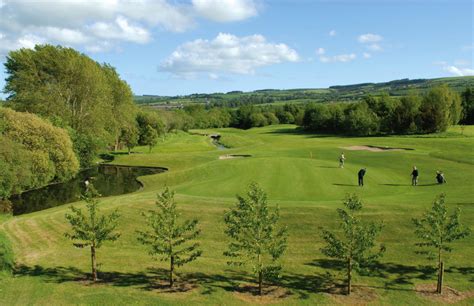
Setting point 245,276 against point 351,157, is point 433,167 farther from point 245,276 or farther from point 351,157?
point 245,276

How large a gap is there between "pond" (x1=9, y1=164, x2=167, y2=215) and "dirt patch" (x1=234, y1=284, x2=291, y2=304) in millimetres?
32172

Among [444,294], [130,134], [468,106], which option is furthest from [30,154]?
[468,106]

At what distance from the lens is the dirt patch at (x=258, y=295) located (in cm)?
2055

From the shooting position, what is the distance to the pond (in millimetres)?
48841

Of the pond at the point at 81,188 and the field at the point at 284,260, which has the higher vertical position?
the field at the point at 284,260

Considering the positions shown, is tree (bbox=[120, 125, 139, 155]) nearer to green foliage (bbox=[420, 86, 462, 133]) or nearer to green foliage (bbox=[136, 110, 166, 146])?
green foliage (bbox=[136, 110, 166, 146])

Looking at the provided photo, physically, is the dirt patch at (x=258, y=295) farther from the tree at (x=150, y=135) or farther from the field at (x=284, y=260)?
the tree at (x=150, y=135)

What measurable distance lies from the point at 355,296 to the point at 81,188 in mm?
46274

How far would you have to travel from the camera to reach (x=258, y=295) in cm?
2111

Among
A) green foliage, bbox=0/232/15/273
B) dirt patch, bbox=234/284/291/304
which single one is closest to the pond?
green foliage, bbox=0/232/15/273

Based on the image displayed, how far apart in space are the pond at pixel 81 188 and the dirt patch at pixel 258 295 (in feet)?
106

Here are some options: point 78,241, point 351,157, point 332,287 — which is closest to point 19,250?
point 78,241

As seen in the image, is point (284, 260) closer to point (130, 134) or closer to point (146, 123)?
point (130, 134)

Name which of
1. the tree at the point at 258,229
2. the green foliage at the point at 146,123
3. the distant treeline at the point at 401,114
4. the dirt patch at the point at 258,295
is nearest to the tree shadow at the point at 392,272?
the dirt patch at the point at 258,295
